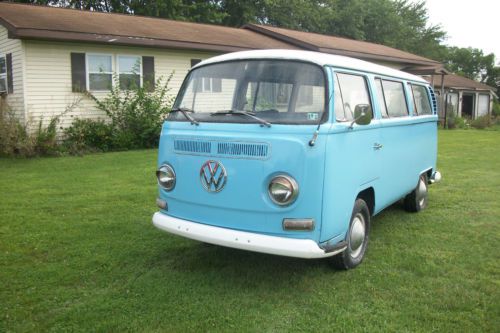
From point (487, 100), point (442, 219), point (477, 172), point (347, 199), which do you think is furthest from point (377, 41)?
point (347, 199)

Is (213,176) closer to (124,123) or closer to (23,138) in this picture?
(23,138)

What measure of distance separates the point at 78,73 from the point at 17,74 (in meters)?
1.67

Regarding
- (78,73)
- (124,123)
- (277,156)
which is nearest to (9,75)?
(78,73)

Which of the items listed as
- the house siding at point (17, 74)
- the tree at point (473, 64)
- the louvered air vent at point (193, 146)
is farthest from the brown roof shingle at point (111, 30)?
the tree at point (473, 64)

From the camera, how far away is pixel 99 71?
14.8 metres

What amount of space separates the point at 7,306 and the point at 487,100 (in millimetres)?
40437

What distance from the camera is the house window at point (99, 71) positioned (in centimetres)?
1466

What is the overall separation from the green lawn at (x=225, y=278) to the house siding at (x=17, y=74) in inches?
289

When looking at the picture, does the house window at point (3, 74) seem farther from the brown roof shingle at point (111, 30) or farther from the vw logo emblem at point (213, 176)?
the vw logo emblem at point (213, 176)

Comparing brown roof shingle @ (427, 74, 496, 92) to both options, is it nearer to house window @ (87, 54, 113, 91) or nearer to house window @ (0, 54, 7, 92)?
house window @ (87, 54, 113, 91)

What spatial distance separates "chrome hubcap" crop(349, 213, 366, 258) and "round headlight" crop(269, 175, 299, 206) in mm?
1083

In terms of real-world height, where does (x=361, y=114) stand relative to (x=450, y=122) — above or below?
above

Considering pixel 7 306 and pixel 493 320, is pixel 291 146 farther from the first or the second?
pixel 7 306

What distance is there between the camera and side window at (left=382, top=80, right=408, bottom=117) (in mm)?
5696
